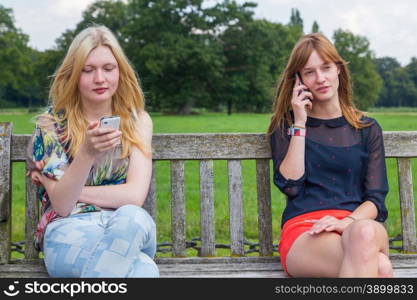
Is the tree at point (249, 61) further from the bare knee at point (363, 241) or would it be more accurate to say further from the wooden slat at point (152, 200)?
the bare knee at point (363, 241)

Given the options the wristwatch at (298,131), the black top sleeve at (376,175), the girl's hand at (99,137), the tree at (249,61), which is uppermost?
the tree at (249,61)

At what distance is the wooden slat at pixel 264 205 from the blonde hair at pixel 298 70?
0.25m

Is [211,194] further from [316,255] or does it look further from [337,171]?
[316,255]

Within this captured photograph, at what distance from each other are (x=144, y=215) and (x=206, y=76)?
43678 millimetres

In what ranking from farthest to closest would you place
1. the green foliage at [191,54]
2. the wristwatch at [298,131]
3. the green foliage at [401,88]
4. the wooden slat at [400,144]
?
1. the green foliage at [401,88]
2. the green foliage at [191,54]
3. the wooden slat at [400,144]
4. the wristwatch at [298,131]

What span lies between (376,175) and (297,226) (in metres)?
0.53

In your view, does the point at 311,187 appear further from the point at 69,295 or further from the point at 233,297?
the point at 69,295

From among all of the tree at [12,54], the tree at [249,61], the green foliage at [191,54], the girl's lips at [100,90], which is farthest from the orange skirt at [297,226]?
the tree at [12,54]

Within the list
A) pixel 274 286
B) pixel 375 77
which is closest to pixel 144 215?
pixel 274 286

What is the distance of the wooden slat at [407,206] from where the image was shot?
3.35 meters

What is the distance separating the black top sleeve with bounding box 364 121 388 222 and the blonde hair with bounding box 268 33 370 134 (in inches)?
3.7

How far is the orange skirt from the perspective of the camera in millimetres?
2797

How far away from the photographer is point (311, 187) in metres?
2.99

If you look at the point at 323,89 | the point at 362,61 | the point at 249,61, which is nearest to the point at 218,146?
the point at 323,89
